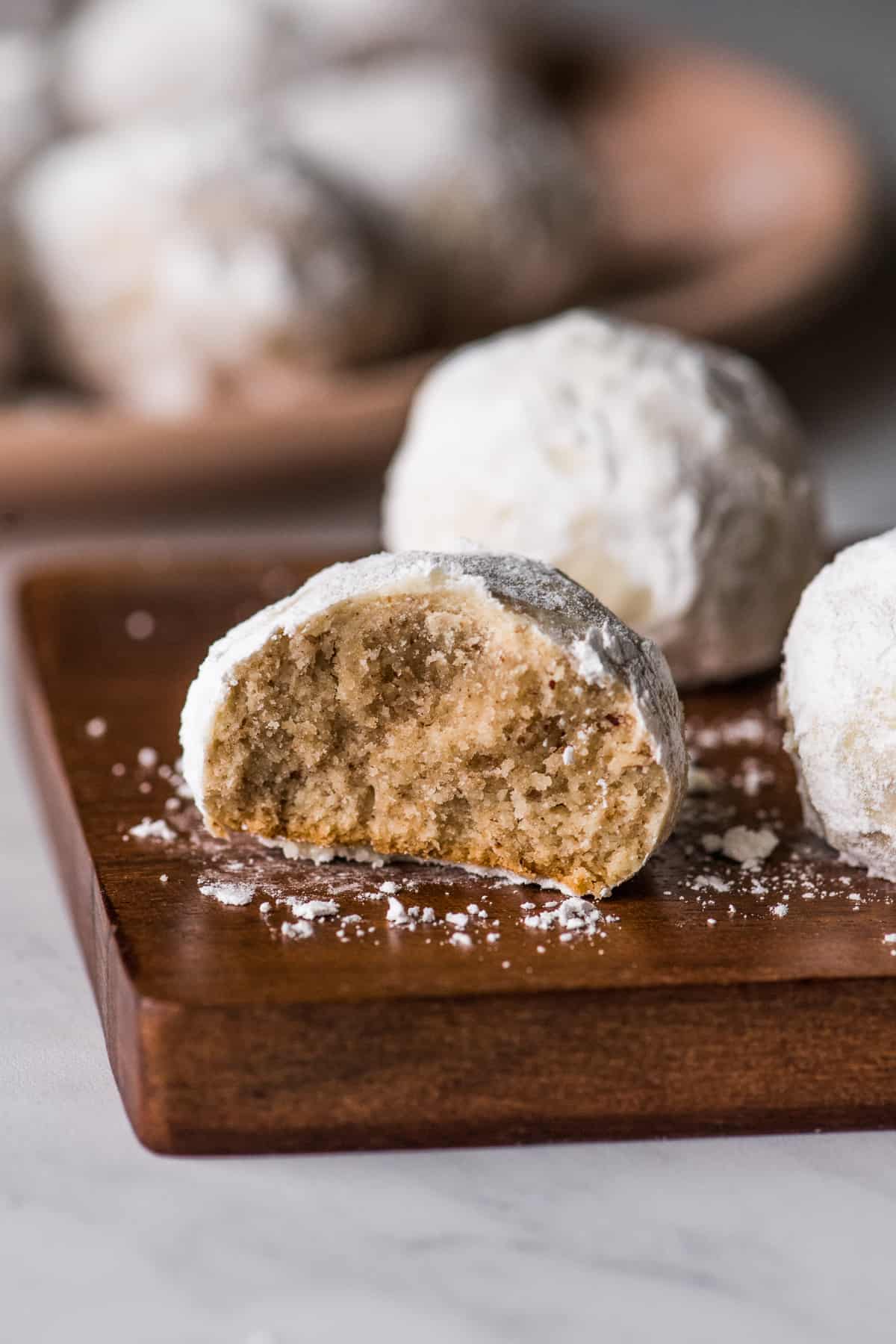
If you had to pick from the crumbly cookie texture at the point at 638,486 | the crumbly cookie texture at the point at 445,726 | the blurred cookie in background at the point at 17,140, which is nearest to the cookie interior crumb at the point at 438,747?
the crumbly cookie texture at the point at 445,726

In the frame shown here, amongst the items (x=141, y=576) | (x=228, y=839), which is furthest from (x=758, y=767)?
(x=141, y=576)

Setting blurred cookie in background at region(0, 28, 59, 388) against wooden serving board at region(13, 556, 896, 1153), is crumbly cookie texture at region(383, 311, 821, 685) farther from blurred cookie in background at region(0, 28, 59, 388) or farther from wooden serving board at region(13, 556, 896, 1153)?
blurred cookie in background at region(0, 28, 59, 388)

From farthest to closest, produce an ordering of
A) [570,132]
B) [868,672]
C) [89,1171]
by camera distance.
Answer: [570,132], [868,672], [89,1171]

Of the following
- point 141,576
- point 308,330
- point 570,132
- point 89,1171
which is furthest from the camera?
point 570,132

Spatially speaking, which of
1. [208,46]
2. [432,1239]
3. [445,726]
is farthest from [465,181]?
[432,1239]

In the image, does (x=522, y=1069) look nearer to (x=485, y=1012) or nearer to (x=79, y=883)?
(x=485, y=1012)

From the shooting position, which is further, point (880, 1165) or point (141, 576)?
point (141, 576)

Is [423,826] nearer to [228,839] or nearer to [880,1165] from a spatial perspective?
[228,839]
